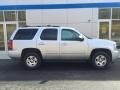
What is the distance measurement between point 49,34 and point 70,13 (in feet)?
19.3

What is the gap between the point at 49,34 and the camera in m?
13.1

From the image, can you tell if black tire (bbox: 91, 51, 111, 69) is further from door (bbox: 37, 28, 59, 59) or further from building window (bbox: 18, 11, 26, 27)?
building window (bbox: 18, 11, 26, 27)

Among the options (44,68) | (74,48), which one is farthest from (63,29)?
(44,68)

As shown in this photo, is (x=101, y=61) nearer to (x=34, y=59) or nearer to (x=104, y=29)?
(x=34, y=59)

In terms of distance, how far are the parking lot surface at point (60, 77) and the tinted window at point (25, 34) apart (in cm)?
141

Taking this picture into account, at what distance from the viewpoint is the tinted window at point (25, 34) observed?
518 inches

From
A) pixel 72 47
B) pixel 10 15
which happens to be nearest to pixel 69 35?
pixel 72 47

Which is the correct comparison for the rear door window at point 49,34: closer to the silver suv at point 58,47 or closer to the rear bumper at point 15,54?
the silver suv at point 58,47

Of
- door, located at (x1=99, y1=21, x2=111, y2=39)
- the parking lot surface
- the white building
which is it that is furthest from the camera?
door, located at (x1=99, y1=21, x2=111, y2=39)

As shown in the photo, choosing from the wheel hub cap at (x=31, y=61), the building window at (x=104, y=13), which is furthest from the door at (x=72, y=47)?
the building window at (x=104, y=13)

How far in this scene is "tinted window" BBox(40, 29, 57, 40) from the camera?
13.1m

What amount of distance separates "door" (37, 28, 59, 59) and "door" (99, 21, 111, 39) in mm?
6627

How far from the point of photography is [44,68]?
525 inches

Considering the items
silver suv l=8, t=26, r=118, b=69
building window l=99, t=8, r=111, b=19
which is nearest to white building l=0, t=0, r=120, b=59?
building window l=99, t=8, r=111, b=19
